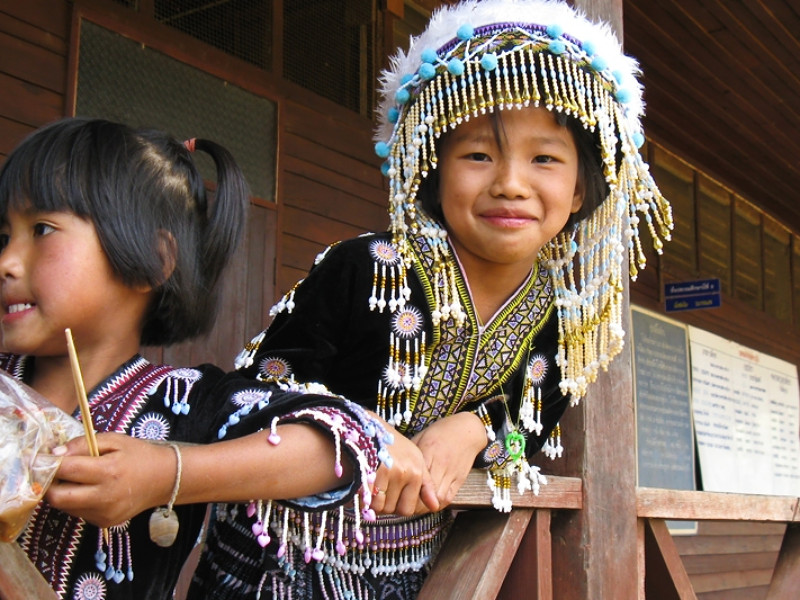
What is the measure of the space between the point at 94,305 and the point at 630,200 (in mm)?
1112

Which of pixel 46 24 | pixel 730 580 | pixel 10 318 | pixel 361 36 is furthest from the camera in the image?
pixel 730 580

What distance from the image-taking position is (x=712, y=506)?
2428 millimetres

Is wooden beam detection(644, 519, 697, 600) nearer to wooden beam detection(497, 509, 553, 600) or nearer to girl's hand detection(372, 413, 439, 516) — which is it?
wooden beam detection(497, 509, 553, 600)

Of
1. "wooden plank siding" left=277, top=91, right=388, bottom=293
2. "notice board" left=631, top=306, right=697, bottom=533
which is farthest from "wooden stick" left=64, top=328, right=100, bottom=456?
"notice board" left=631, top=306, right=697, bottom=533

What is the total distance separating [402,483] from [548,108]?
0.77m

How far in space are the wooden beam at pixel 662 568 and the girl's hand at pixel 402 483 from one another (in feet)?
3.35

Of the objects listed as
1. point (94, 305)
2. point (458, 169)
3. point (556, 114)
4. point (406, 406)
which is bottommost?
point (406, 406)

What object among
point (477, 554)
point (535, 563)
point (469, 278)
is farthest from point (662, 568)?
point (469, 278)

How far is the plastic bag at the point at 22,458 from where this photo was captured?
1.04 meters

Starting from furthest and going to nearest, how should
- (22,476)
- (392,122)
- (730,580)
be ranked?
(730,580), (392,122), (22,476)

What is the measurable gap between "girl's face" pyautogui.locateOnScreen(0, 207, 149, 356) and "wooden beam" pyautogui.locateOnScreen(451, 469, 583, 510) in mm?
705

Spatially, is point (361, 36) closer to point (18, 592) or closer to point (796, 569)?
point (796, 569)

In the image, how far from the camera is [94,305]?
1451 millimetres

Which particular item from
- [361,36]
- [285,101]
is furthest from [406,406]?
[361,36]
